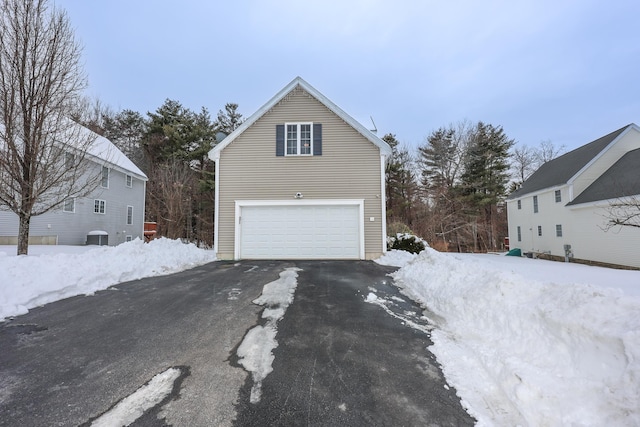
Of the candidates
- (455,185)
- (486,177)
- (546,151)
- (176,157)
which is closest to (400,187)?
(455,185)

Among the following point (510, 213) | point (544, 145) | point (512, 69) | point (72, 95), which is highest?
point (512, 69)

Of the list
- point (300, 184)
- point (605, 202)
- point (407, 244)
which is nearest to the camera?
point (300, 184)

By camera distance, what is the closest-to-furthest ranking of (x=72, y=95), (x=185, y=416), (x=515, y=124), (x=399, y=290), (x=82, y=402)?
(x=185, y=416) → (x=82, y=402) → (x=399, y=290) → (x=72, y=95) → (x=515, y=124)

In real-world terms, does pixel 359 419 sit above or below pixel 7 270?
below

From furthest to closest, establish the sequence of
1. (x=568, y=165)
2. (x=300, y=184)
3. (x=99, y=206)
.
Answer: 1. (x=568, y=165)
2. (x=99, y=206)
3. (x=300, y=184)

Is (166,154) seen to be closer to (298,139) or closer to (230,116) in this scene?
(230,116)

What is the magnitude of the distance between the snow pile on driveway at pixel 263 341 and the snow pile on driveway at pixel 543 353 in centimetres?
175

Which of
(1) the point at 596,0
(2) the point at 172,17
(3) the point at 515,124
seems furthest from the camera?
(3) the point at 515,124

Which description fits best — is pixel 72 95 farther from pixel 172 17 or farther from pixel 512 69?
pixel 512 69

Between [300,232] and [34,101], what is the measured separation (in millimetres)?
8798

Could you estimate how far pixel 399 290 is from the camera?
20.0ft

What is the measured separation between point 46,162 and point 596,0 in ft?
76.9

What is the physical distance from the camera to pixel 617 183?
14.3 m

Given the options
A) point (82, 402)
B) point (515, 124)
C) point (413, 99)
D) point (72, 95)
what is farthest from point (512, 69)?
point (82, 402)
